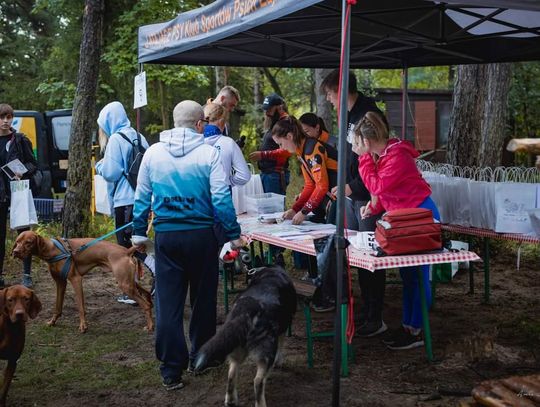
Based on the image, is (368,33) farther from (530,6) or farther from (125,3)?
(125,3)

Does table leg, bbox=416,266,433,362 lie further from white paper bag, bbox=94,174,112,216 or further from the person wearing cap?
white paper bag, bbox=94,174,112,216

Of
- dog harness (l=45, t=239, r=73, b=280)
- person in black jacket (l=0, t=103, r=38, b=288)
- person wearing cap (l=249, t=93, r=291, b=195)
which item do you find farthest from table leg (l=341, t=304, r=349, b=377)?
person in black jacket (l=0, t=103, r=38, b=288)

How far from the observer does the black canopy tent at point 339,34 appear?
18.5ft

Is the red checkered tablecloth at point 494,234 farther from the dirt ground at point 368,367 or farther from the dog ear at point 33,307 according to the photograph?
the dog ear at point 33,307

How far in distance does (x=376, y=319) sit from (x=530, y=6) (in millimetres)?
2800

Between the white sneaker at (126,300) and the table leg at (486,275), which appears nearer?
the table leg at (486,275)

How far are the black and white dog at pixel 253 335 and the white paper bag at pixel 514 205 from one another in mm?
2355

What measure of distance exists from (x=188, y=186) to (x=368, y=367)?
5.99ft

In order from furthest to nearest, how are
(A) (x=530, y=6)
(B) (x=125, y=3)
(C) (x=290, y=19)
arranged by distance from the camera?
(B) (x=125, y=3) → (C) (x=290, y=19) → (A) (x=530, y=6)

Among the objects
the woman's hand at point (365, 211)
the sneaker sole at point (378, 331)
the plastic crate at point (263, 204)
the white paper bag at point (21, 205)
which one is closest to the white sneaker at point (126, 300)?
the white paper bag at point (21, 205)

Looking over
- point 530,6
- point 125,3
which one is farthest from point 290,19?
point 125,3

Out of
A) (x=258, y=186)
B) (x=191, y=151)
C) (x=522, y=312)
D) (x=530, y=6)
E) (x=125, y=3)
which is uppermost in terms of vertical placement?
(x=125, y=3)

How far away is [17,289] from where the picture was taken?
4449 mm

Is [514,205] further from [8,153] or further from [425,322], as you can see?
[8,153]
